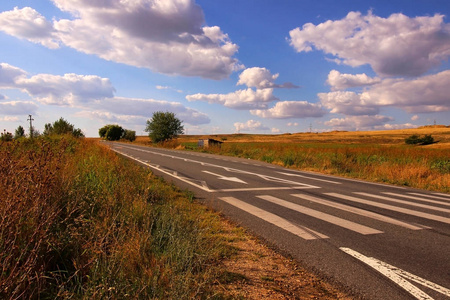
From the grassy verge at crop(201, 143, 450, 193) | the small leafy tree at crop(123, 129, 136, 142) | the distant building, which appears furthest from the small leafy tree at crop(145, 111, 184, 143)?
the small leafy tree at crop(123, 129, 136, 142)

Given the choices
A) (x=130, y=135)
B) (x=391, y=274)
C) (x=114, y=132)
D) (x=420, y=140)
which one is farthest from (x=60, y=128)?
(x=114, y=132)

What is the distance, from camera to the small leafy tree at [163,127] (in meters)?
56.3

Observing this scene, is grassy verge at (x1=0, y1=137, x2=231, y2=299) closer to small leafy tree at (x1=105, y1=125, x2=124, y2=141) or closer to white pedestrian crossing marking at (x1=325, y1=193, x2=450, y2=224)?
white pedestrian crossing marking at (x1=325, y1=193, x2=450, y2=224)

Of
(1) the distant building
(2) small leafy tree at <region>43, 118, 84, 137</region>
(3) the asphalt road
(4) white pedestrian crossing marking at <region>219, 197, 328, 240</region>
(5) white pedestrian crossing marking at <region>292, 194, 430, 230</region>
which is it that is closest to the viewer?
(3) the asphalt road

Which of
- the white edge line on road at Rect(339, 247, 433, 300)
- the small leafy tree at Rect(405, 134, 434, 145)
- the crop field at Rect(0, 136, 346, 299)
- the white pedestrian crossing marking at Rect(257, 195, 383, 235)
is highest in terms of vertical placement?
the small leafy tree at Rect(405, 134, 434, 145)

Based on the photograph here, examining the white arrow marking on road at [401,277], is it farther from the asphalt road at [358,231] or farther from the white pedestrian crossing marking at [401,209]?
the white pedestrian crossing marking at [401,209]

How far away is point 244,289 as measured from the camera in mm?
3125

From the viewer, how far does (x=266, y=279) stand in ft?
11.2

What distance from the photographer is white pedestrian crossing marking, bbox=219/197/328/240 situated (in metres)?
5.08

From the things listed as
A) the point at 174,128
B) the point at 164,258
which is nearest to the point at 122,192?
the point at 164,258

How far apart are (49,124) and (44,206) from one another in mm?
23715

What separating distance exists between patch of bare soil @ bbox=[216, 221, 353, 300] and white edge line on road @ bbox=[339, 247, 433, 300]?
736 mm

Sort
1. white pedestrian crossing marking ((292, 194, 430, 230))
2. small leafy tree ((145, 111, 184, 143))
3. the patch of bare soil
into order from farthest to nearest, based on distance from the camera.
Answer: small leafy tree ((145, 111, 184, 143)), white pedestrian crossing marking ((292, 194, 430, 230)), the patch of bare soil

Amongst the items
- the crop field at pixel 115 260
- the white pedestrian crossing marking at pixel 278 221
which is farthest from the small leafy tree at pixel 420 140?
the crop field at pixel 115 260
